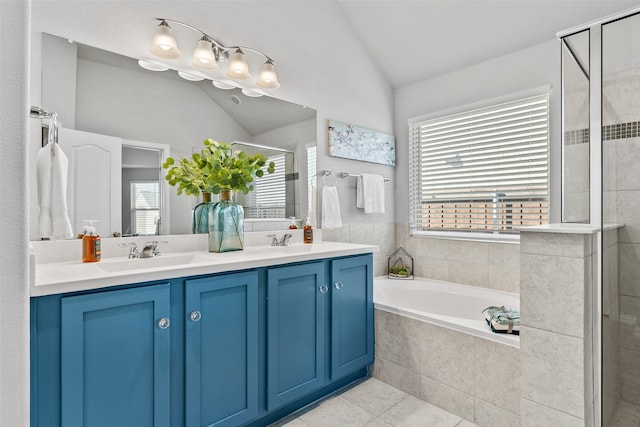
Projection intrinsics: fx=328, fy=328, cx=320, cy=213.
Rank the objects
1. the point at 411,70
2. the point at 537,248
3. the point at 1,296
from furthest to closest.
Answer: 1. the point at 411,70
2. the point at 537,248
3. the point at 1,296

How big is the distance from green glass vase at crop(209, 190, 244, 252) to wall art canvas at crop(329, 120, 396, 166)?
1.09 metres

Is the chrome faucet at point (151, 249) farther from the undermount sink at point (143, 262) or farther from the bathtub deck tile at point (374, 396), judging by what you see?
the bathtub deck tile at point (374, 396)

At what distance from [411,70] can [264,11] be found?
1.48 m

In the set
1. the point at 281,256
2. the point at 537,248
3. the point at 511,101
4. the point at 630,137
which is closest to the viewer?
the point at 630,137

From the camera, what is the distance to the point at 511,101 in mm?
2572

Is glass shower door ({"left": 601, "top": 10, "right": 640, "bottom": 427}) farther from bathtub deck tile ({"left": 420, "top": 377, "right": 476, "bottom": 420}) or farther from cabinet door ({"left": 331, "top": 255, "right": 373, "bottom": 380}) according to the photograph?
cabinet door ({"left": 331, "top": 255, "right": 373, "bottom": 380})

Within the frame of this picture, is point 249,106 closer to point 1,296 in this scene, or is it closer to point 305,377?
point 305,377

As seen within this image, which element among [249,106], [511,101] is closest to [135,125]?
[249,106]

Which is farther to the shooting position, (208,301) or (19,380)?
(208,301)

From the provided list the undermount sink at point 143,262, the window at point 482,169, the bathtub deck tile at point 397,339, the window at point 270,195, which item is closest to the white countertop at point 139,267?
the undermount sink at point 143,262

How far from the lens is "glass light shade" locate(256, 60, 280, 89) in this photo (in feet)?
7.52

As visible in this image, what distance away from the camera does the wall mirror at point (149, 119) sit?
5.25 feet

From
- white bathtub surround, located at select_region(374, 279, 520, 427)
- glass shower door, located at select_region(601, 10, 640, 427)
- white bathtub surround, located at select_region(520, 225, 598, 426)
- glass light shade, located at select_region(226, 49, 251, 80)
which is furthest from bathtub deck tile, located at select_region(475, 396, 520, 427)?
glass light shade, located at select_region(226, 49, 251, 80)

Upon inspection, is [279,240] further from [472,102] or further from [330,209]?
[472,102]
